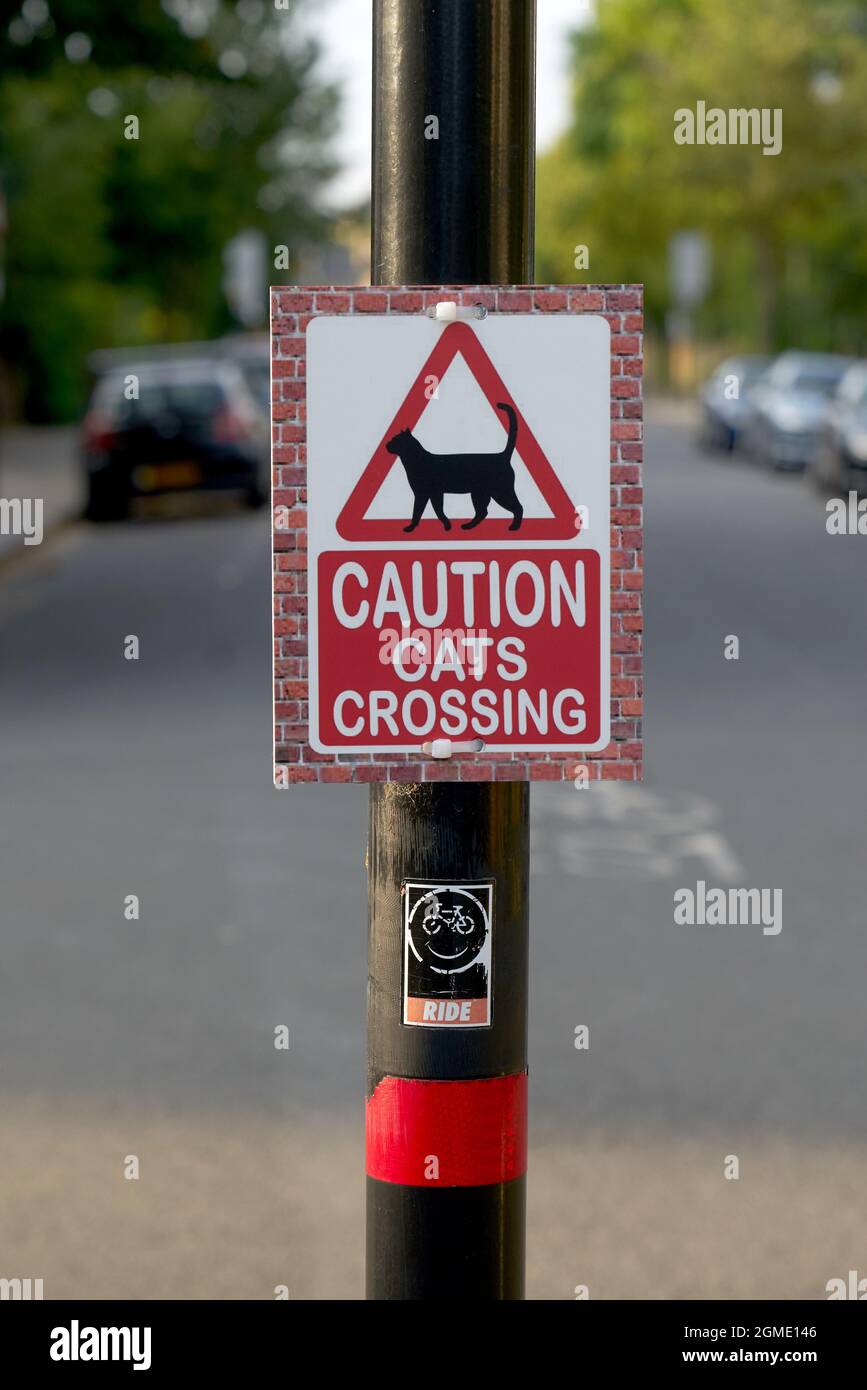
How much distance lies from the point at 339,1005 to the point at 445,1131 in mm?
3739

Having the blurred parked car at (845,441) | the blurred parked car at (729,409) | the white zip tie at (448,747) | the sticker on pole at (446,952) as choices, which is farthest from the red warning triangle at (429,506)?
the blurred parked car at (729,409)

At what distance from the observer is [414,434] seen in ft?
10.1

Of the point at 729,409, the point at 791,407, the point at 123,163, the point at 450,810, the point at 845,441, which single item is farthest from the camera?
the point at 123,163

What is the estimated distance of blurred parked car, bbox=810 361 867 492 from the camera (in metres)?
27.7

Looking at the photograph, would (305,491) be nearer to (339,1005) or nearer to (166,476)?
(339,1005)

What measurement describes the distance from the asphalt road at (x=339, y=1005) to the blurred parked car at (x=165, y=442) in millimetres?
12277

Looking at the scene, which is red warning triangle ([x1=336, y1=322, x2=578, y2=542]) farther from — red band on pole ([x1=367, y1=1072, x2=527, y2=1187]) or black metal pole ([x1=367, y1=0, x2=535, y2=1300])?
red band on pole ([x1=367, y1=1072, x2=527, y2=1187])

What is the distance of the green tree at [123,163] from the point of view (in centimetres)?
2219

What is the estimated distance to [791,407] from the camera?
35156mm

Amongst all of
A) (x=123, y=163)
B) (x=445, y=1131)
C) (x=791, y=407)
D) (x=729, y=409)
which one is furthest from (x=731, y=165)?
(x=445, y=1131)

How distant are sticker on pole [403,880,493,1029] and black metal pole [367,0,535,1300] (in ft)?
0.04

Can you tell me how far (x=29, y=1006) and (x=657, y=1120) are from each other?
199 centimetres

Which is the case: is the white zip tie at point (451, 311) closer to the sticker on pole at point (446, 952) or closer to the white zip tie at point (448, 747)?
the white zip tie at point (448, 747)
